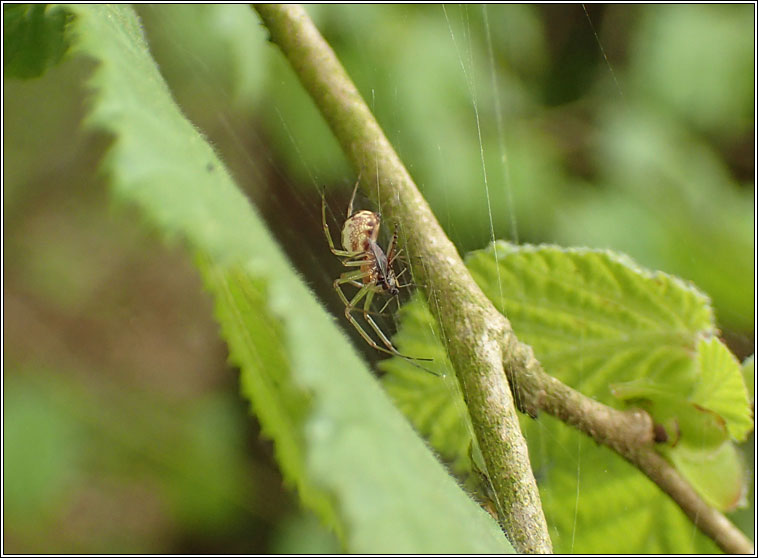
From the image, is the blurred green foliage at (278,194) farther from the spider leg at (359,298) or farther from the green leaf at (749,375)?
the green leaf at (749,375)

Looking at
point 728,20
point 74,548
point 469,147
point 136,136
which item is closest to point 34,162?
point 74,548

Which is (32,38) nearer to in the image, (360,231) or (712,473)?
(360,231)

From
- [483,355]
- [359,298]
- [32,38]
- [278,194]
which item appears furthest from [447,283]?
[278,194]

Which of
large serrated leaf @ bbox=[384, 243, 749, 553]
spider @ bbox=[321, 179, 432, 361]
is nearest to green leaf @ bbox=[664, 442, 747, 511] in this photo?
large serrated leaf @ bbox=[384, 243, 749, 553]

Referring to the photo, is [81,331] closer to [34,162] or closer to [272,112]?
[34,162]

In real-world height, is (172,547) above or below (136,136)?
below
